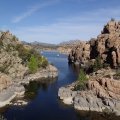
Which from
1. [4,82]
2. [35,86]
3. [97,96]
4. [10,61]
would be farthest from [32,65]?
[97,96]

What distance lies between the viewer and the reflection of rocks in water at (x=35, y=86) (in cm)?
12400

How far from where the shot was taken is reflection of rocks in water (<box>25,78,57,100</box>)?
407 ft

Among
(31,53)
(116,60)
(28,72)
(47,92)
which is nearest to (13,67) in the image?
(28,72)

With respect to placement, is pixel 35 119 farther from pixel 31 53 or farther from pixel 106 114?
pixel 31 53

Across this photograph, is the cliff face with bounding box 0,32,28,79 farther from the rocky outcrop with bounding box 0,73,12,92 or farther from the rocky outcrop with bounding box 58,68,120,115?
the rocky outcrop with bounding box 58,68,120,115

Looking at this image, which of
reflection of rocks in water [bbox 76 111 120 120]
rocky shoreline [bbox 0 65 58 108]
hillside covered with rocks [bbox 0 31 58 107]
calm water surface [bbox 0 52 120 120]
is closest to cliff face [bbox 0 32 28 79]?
hillside covered with rocks [bbox 0 31 58 107]

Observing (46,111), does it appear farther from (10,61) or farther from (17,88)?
(10,61)

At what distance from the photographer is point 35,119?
91438mm

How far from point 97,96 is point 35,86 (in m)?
45.6

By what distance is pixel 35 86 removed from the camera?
144625 mm

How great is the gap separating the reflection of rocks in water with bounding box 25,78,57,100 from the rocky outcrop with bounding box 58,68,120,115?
48.4 feet

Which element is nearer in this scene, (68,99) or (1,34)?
(68,99)

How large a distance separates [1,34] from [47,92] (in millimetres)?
65465

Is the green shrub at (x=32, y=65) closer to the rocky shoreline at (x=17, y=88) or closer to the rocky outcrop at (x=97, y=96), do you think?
the rocky shoreline at (x=17, y=88)
